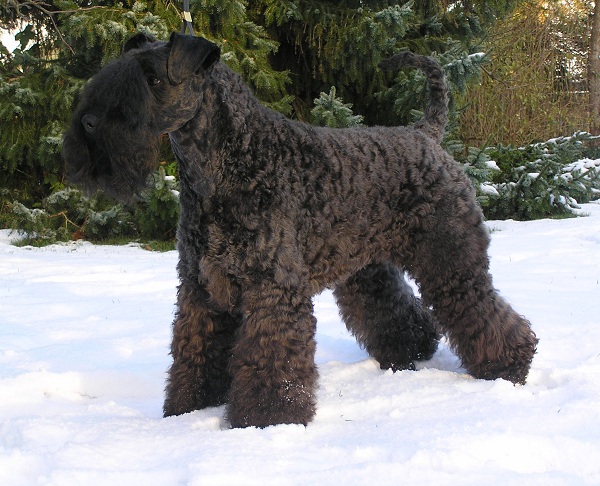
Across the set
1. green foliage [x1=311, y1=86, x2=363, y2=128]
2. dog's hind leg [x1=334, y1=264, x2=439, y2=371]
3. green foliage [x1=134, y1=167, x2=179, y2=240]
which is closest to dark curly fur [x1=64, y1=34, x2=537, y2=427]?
dog's hind leg [x1=334, y1=264, x2=439, y2=371]

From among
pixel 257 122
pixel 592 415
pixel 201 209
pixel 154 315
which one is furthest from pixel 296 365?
pixel 154 315

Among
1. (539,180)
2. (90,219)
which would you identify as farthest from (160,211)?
(539,180)

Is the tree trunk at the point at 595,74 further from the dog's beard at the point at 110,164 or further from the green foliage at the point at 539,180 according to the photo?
the dog's beard at the point at 110,164

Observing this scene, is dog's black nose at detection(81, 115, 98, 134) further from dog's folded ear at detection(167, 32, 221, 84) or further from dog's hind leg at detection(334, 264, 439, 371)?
dog's hind leg at detection(334, 264, 439, 371)

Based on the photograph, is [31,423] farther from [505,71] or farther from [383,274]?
[505,71]

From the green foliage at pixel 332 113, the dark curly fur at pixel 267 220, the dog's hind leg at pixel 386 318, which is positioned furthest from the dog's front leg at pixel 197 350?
→ the green foliage at pixel 332 113

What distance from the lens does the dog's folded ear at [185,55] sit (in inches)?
89.0

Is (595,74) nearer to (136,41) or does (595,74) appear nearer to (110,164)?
(136,41)

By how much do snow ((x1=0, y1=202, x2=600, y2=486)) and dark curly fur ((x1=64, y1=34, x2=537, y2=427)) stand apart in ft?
0.64

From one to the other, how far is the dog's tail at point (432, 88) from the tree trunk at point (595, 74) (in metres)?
10.7

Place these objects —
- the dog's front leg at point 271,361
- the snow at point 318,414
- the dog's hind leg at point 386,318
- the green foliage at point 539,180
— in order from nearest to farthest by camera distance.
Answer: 1. the snow at point 318,414
2. the dog's front leg at point 271,361
3. the dog's hind leg at point 386,318
4. the green foliage at point 539,180

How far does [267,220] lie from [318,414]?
2.90 feet

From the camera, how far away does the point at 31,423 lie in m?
2.38

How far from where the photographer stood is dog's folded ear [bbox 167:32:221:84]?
7.42 feet
